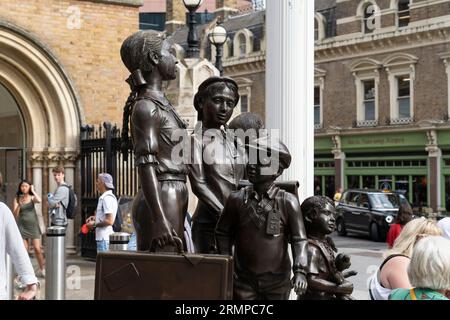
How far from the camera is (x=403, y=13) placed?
102 ft

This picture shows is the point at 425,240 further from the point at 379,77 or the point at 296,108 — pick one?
the point at 379,77

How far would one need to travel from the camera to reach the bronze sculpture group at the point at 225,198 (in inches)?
163

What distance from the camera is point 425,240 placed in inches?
135

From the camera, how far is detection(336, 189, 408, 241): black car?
21.9 m

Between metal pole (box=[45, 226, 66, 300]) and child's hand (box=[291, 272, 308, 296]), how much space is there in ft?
10.6

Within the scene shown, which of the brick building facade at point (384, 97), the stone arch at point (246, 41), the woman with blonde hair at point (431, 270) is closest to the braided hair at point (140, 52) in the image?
the woman with blonde hair at point (431, 270)

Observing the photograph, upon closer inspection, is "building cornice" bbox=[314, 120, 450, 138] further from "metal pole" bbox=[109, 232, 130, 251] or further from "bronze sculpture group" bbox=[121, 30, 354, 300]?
"bronze sculpture group" bbox=[121, 30, 354, 300]

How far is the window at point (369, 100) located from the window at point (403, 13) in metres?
2.76

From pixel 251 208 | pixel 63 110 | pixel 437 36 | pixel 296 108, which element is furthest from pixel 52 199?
pixel 437 36

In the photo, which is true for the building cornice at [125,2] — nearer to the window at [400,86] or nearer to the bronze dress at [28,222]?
the bronze dress at [28,222]
